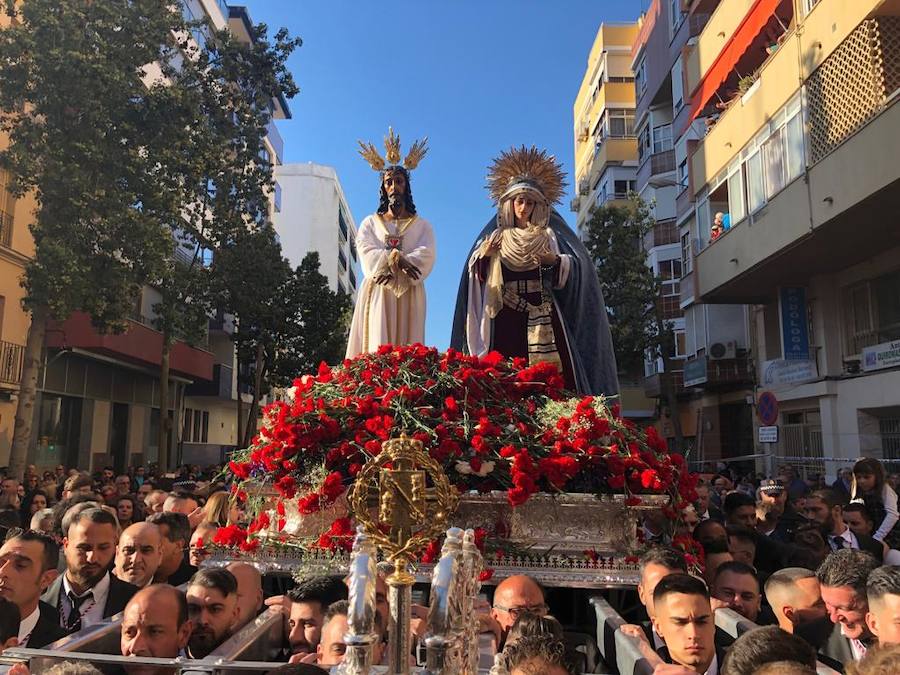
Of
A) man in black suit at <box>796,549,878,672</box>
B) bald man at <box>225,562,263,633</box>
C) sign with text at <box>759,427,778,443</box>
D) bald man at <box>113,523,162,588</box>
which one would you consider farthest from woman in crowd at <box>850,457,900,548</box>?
bald man at <box>113,523,162,588</box>

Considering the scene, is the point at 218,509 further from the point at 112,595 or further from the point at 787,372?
the point at 787,372

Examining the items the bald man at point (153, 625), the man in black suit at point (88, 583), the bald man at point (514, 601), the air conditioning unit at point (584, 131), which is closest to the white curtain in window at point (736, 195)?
the bald man at point (514, 601)

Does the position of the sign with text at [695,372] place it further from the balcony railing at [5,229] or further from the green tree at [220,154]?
the balcony railing at [5,229]

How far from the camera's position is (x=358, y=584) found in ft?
6.08

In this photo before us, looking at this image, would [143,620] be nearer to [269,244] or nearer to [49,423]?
[49,423]

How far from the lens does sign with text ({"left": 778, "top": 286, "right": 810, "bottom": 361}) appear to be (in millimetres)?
18141

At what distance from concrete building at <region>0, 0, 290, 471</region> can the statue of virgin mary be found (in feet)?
45.4

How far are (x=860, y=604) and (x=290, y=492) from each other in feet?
9.67

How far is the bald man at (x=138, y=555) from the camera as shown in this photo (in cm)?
418

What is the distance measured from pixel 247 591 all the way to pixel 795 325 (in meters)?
16.9

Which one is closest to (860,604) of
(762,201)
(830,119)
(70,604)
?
(70,604)

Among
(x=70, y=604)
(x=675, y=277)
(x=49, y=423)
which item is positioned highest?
(x=675, y=277)

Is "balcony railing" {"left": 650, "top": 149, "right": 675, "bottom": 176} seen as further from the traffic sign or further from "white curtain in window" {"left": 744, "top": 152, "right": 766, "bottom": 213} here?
the traffic sign

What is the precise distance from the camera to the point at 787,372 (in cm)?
1867
